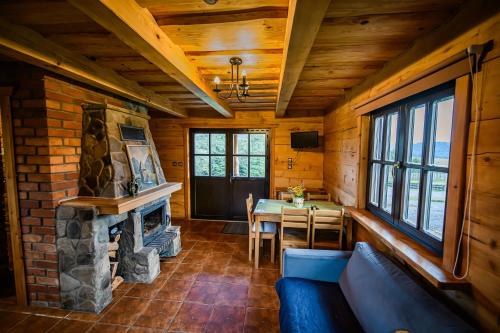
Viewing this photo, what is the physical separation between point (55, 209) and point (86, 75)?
1211 mm

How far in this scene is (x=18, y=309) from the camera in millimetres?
2072

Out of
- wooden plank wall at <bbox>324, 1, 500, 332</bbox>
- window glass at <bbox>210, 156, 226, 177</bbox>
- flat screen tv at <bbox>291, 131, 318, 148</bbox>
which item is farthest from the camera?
window glass at <bbox>210, 156, 226, 177</bbox>

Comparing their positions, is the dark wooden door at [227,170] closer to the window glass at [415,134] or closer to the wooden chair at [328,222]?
the wooden chair at [328,222]

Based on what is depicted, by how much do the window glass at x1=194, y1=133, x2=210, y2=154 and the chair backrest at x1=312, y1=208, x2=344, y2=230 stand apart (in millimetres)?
2741

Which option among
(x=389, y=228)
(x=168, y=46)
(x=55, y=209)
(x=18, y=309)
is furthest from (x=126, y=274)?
(x=389, y=228)

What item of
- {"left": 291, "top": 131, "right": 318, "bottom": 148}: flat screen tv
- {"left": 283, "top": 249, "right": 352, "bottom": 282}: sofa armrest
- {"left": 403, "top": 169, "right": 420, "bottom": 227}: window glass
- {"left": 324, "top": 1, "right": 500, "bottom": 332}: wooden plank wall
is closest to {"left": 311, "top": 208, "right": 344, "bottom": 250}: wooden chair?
{"left": 283, "top": 249, "right": 352, "bottom": 282}: sofa armrest

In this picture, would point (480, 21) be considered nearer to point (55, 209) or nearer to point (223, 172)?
point (55, 209)

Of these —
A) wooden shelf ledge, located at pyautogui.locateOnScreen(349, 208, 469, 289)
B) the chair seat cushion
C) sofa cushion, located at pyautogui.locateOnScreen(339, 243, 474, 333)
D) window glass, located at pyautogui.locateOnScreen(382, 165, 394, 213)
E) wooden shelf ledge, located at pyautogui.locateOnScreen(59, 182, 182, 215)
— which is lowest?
the chair seat cushion

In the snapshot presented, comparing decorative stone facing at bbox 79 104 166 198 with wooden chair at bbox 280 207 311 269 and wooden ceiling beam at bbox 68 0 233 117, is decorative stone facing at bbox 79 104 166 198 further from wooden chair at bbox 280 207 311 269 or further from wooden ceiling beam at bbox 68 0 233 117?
wooden chair at bbox 280 207 311 269

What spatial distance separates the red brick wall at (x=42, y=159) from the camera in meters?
1.90

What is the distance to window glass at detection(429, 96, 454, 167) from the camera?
1.28 meters

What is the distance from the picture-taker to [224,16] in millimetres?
1310

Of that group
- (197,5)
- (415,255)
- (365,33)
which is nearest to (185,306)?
(415,255)

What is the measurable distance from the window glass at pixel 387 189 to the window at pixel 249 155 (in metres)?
2.57
